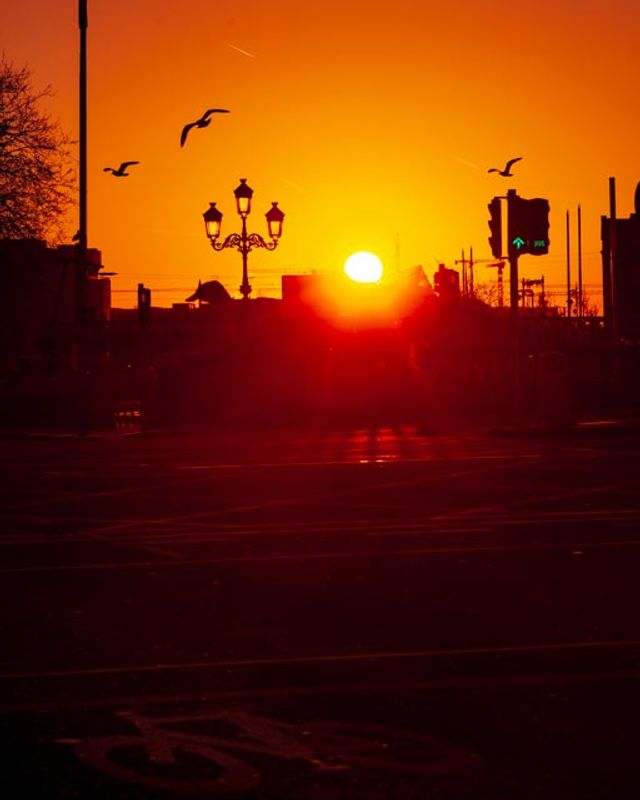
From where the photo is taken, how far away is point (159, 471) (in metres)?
23.1

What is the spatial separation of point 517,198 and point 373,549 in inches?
831

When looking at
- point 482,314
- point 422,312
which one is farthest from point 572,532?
point 482,314

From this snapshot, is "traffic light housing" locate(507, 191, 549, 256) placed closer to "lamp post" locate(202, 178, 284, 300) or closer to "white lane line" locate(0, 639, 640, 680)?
"lamp post" locate(202, 178, 284, 300)

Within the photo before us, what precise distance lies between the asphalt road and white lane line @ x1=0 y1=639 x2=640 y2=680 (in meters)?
0.02

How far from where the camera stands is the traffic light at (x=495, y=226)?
34000 mm

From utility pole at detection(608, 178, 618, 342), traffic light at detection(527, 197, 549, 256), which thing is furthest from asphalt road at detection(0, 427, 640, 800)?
utility pole at detection(608, 178, 618, 342)

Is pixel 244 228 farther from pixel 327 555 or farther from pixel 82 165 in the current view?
pixel 327 555

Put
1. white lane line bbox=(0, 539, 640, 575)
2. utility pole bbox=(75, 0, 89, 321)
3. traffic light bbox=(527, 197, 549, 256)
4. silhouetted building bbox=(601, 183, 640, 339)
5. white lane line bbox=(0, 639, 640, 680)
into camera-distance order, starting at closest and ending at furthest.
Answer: white lane line bbox=(0, 639, 640, 680)
white lane line bbox=(0, 539, 640, 575)
traffic light bbox=(527, 197, 549, 256)
utility pole bbox=(75, 0, 89, 321)
silhouetted building bbox=(601, 183, 640, 339)

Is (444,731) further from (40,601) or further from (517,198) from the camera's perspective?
(517,198)

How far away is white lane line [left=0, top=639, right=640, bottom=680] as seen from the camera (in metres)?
8.60

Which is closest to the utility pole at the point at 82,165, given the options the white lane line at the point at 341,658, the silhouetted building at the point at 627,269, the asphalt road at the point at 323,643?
the asphalt road at the point at 323,643

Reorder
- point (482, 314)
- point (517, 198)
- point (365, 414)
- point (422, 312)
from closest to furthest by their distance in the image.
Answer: point (517, 198), point (365, 414), point (422, 312), point (482, 314)

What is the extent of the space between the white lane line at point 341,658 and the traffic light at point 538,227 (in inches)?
968

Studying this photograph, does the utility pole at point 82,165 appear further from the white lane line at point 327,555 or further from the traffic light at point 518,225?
the white lane line at point 327,555
